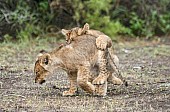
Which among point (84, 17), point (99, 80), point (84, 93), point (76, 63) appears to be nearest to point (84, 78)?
point (76, 63)

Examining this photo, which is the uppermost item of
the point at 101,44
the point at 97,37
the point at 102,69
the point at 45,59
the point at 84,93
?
the point at 97,37

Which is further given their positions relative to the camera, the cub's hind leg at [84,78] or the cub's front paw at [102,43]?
the cub's front paw at [102,43]

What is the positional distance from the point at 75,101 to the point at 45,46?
265 inches

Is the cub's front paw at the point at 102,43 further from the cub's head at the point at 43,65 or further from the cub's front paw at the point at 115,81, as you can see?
the cub's head at the point at 43,65

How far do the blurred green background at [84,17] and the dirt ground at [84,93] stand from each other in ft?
5.58

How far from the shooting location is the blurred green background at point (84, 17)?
1459cm

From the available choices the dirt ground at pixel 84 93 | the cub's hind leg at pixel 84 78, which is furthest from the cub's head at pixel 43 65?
the cub's hind leg at pixel 84 78

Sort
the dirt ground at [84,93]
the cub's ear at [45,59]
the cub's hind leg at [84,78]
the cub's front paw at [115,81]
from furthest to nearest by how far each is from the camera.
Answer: the cub's front paw at [115,81]
the cub's ear at [45,59]
the cub's hind leg at [84,78]
the dirt ground at [84,93]

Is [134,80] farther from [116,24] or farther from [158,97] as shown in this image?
[116,24]

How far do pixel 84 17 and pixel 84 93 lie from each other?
7593 mm

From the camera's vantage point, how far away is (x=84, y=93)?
26.0 ft

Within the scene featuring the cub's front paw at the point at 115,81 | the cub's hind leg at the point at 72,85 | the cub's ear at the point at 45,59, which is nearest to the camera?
the cub's ear at the point at 45,59

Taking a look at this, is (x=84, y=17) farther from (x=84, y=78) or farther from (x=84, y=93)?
(x=84, y=78)

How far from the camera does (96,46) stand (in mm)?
7742
